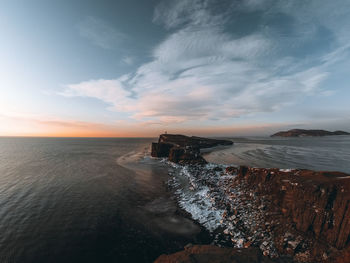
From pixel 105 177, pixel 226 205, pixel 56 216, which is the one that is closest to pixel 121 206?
pixel 56 216

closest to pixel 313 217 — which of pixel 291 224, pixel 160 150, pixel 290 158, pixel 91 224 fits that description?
pixel 291 224

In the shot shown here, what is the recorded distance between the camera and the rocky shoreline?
23.3 feet

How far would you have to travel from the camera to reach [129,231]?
1039 centimetres

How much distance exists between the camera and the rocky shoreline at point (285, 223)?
7.09 meters

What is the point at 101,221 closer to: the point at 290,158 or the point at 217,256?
the point at 217,256

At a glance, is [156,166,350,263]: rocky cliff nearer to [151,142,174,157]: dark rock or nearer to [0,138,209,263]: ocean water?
[0,138,209,263]: ocean water

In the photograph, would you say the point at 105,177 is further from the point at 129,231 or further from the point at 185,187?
the point at 129,231

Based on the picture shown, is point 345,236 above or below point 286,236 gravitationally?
above

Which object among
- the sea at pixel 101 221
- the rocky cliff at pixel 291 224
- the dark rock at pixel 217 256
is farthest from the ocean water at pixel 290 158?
the dark rock at pixel 217 256

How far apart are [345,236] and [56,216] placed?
65.1ft

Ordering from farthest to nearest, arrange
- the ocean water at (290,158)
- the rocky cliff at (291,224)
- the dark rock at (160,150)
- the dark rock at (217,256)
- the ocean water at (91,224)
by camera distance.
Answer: the dark rock at (160,150), the ocean water at (290,158), the ocean water at (91,224), the rocky cliff at (291,224), the dark rock at (217,256)

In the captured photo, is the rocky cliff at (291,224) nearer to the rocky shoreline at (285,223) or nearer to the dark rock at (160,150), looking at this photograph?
the rocky shoreline at (285,223)

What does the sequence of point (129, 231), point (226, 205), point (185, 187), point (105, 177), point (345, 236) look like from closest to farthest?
point (345, 236) → point (129, 231) → point (226, 205) → point (185, 187) → point (105, 177)

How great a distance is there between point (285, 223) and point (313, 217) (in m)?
1.57
